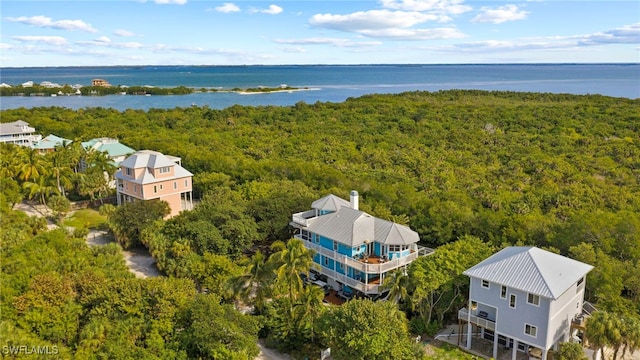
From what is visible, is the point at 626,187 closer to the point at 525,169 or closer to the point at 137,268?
the point at 525,169

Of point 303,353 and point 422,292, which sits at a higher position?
point 422,292

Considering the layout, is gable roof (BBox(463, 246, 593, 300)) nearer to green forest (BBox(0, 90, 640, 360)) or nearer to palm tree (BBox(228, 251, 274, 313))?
green forest (BBox(0, 90, 640, 360))

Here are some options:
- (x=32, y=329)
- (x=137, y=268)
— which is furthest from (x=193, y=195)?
(x=32, y=329)

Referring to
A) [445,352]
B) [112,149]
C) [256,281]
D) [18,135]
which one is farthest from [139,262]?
[18,135]

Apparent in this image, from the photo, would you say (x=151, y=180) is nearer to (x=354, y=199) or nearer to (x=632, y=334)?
(x=354, y=199)

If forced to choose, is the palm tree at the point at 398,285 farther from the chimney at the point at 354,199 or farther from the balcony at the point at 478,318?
the chimney at the point at 354,199

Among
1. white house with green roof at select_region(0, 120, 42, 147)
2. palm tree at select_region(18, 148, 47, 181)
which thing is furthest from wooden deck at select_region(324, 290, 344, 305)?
white house with green roof at select_region(0, 120, 42, 147)
